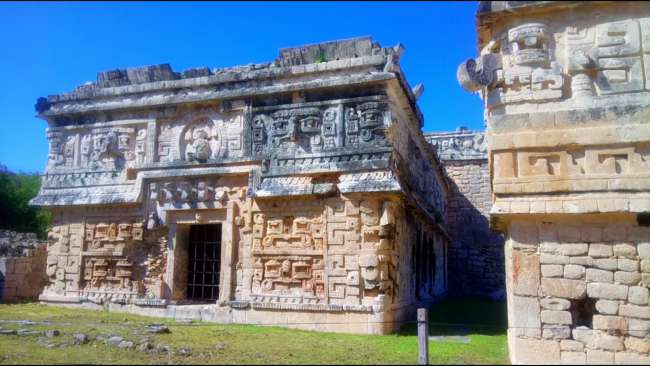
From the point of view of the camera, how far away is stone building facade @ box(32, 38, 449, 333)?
8.43m

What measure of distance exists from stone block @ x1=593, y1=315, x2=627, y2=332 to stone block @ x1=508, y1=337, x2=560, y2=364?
18.4 inches

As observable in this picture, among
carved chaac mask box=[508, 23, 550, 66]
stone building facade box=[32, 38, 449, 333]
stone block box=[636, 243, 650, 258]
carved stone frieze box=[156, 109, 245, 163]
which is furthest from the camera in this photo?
carved stone frieze box=[156, 109, 245, 163]

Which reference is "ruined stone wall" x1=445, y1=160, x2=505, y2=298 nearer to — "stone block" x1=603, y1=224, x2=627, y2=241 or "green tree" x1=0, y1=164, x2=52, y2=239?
"stone block" x1=603, y1=224, x2=627, y2=241

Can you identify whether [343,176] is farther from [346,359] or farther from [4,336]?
[4,336]

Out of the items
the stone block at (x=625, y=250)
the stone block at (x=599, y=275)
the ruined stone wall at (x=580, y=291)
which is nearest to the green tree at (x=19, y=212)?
the ruined stone wall at (x=580, y=291)

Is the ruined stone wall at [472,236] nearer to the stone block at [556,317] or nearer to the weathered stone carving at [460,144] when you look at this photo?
the weathered stone carving at [460,144]

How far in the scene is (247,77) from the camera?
9.77 meters

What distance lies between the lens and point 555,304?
216 inches

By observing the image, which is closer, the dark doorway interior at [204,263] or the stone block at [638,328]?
the stone block at [638,328]

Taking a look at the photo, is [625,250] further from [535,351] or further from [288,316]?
[288,316]

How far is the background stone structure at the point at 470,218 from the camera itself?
632 inches

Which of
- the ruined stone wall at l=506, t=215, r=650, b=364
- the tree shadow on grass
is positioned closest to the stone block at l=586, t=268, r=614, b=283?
the ruined stone wall at l=506, t=215, r=650, b=364

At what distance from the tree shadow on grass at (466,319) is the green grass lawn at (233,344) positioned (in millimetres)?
35

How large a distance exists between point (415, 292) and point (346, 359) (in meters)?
5.19
